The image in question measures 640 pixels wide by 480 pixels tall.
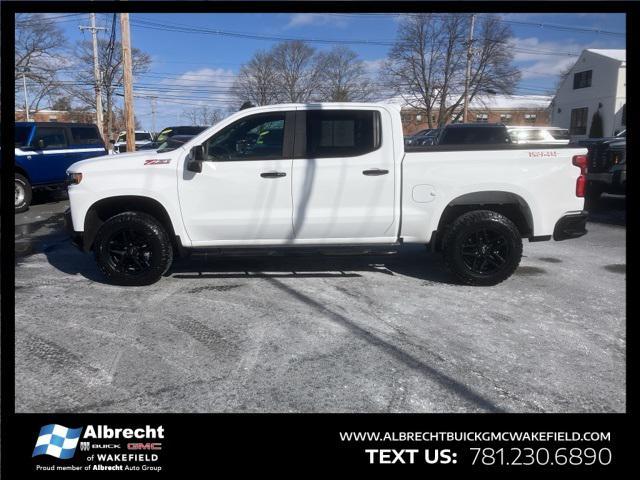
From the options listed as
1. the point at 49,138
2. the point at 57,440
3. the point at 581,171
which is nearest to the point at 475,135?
the point at 581,171

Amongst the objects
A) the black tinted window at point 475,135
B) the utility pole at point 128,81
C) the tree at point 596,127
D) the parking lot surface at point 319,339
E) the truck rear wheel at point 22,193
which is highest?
the tree at point 596,127

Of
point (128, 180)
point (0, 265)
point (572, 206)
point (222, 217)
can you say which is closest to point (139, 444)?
point (0, 265)

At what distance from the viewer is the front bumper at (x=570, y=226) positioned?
481 cm

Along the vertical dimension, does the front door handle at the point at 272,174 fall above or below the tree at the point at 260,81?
below

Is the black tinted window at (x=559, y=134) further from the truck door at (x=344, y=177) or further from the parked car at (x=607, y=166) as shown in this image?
the truck door at (x=344, y=177)

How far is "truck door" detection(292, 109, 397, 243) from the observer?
4.68 metres

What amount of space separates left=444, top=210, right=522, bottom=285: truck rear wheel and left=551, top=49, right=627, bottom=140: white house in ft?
110

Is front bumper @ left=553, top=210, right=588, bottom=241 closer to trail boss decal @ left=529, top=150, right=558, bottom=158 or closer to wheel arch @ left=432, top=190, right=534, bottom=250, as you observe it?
wheel arch @ left=432, top=190, right=534, bottom=250

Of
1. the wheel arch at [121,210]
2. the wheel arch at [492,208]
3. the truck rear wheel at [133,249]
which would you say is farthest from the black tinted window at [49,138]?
the wheel arch at [492,208]

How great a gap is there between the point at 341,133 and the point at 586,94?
42061mm

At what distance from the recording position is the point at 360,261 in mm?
5902

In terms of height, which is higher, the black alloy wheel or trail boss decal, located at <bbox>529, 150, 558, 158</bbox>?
trail boss decal, located at <bbox>529, 150, 558, 158</bbox>

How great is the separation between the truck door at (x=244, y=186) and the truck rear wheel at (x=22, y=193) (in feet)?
24.5

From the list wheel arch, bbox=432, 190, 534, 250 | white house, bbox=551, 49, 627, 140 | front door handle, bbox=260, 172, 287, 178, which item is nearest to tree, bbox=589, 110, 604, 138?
white house, bbox=551, 49, 627, 140
